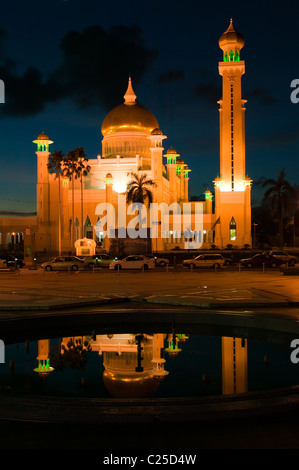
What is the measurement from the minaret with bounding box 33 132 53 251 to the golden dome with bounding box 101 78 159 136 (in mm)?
9716

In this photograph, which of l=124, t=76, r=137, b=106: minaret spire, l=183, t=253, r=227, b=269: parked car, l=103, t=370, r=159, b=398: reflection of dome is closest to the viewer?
l=103, t=370, r=159, b=398: reflection of dome

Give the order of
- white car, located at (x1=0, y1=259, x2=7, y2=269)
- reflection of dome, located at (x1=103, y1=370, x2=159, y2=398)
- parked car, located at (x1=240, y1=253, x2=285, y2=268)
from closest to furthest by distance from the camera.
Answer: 1. reflection of dome, located at (x1=103, y1=370, x2=159, y2=398)
2. parked car, located at (x1=240, y1=253, x2=285, y2=268)
3. white car, located at (x1=0, y1=259, x2=7, y2=269)

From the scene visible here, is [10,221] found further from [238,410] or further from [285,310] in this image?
[238,410]

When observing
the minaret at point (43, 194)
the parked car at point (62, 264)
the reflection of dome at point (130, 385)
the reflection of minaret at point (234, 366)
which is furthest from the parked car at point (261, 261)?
the minaret at point (43, 194)

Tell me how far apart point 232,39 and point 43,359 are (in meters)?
56.4

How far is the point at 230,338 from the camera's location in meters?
13.0

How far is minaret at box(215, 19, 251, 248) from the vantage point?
61.4 m

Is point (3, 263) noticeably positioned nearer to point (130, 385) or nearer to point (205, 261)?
point (205, 261)

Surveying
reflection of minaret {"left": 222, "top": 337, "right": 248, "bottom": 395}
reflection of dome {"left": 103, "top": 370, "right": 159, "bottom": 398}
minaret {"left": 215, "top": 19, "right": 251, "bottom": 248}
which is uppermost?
minaret {"left": 215, "top": 19, "right": 251, "bottom": 248}

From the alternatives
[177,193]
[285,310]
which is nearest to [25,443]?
[285,310]

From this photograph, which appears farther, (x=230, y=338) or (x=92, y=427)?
(x=230, y=338)

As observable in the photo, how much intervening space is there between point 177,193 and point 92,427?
75.0 meters

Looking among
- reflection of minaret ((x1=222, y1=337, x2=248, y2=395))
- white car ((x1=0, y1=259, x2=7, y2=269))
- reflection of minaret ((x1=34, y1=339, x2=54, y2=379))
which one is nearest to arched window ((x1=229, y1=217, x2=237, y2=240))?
white car ((x1=0, y1=259, x2=7, y2=269))

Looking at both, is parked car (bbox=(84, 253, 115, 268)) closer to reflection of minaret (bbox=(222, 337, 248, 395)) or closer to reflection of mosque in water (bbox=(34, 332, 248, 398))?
reflection of mosque in water (bbox=(34, 332, 248, 398))
